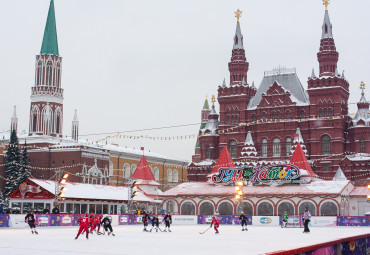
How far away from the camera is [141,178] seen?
253ft

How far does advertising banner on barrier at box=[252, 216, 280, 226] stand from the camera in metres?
52.2

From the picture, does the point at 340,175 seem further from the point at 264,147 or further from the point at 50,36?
the point at 50,36

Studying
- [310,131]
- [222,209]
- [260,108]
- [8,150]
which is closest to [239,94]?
[260,108]

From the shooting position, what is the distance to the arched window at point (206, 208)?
6362 centimetres

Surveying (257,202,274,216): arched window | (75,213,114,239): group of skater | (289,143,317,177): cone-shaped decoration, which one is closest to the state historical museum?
(289,143,317,177): cone-shaped decoration

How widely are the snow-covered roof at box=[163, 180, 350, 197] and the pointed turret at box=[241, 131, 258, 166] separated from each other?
17556 mm

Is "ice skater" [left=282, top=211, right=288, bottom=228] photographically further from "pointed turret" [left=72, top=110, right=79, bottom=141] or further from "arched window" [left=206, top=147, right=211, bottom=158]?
"pointed turret" [left=72, top=110, right=79, bottom=141]

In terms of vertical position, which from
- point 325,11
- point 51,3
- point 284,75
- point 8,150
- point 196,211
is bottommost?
point 196,211

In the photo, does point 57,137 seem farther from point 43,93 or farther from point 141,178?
point 141,178

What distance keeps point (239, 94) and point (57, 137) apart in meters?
35.1

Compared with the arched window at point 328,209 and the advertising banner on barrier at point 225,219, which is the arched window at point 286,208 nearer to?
the arched window at point 328,209

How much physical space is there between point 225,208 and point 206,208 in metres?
2.29

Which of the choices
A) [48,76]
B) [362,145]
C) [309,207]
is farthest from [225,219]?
[48,76]

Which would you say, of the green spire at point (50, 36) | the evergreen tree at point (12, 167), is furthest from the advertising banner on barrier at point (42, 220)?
the green spire at point (50, 36)
